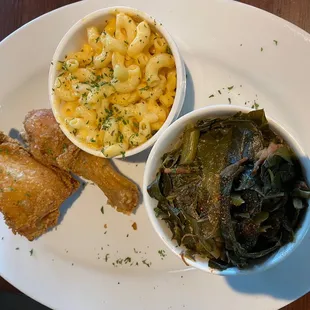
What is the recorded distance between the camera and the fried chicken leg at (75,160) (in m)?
1.88

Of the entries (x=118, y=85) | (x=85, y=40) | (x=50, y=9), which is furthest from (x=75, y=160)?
(x=50, y=9)

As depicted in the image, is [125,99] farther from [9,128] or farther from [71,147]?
[9,128]

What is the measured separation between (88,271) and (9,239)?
1.31ft

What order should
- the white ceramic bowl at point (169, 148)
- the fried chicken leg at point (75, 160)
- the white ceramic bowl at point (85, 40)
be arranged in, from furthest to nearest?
the fried chicken leg at point (75, 160) → the white ceramic bowl at point (85, 40) → the white ceramic bowl at point (169, 148)

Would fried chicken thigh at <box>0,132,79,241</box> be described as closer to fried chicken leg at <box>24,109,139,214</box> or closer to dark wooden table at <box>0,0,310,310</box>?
fried chicken leg at <box>24,109,139,214</box>

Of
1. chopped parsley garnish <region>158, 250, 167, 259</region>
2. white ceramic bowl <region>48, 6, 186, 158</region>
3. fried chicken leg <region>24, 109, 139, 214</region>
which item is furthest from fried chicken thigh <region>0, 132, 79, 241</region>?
chopped parsley garnish <region>158, 250, 167, 259</region>

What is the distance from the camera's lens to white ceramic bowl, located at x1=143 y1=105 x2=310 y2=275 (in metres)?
1.44

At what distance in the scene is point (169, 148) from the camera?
1.63 m

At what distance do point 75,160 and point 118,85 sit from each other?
1.32 ft

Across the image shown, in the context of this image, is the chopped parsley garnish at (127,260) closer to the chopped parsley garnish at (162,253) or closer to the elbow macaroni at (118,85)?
the chopped parsley garnish at (162,253)

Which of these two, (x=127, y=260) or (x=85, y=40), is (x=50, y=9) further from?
(x=127, y=260)

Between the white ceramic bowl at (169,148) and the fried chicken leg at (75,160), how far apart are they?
0.97 ft

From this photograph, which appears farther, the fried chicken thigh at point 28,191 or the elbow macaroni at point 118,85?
the fried chicken thigh at point 28,191

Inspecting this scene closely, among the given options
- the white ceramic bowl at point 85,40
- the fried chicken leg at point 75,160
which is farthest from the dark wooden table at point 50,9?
the fried chicken leg at point 75,160
